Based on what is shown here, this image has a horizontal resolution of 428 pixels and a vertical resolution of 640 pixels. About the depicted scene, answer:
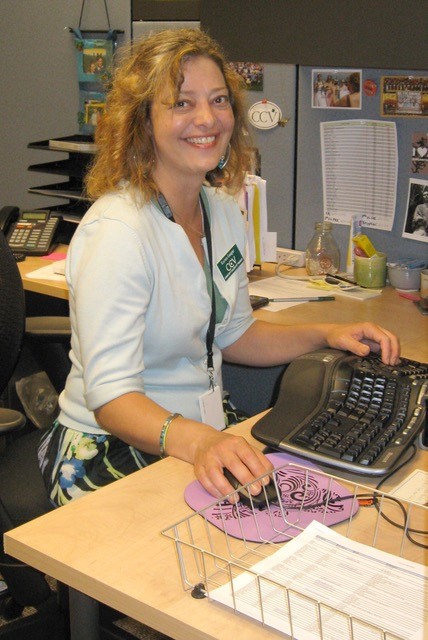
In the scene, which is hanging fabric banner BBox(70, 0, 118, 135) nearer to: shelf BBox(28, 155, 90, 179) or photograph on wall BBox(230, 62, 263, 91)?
shelf BBox(28, 155, 90, 179)

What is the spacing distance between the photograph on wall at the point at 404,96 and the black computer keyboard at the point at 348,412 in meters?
0.76

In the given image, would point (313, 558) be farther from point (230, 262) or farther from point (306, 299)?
point (306, 299)

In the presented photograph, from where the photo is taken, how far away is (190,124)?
1581mm

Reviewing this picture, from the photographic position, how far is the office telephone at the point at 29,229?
8.41 feet

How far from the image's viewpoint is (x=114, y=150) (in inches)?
63.1

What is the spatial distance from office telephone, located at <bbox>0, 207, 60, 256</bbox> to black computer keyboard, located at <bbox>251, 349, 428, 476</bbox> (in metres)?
1.21

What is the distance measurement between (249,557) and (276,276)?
4.38 feet

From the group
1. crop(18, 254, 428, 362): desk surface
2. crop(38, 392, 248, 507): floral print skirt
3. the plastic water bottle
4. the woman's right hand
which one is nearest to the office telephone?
crop(18, 254, 428, 362): desk surface

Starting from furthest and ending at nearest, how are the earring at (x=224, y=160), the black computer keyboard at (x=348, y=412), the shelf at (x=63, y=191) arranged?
1. the shelf at (x=63, y=191)
2. the earring at (x=224, y=160)
3. the black computer keyboard at (x=348, y=412)

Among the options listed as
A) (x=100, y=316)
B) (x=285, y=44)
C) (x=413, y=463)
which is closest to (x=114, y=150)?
(x=100, y=316)

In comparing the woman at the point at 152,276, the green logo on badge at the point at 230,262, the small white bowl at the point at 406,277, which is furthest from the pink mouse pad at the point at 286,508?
the small white bowl at the point at 406,277

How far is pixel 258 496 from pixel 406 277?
113 cm

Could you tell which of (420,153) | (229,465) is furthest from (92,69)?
(229,465)

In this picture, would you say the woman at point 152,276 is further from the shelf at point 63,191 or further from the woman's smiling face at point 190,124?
the shelf at point 63,191
